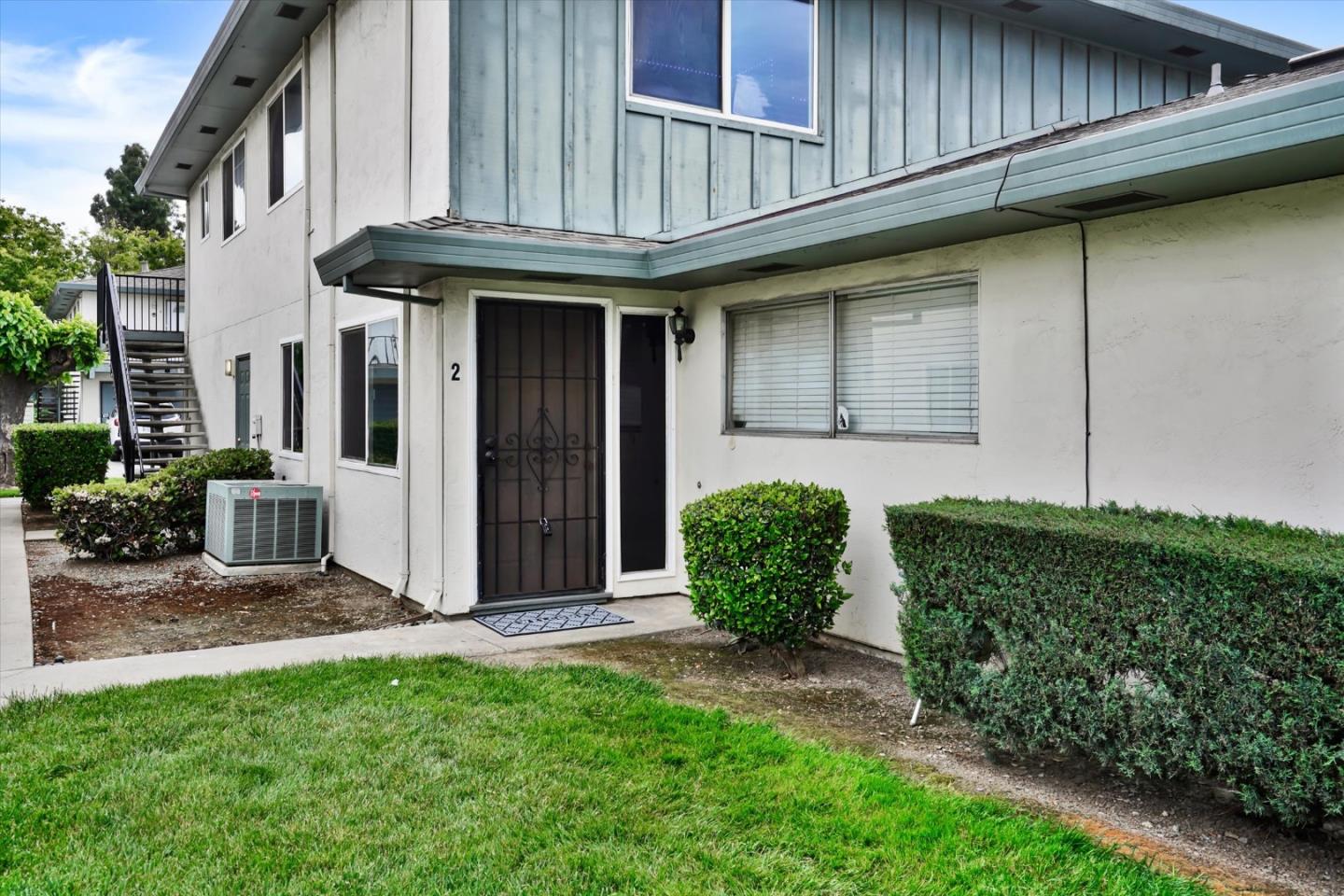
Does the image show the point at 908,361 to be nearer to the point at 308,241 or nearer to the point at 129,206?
the point at 308,241

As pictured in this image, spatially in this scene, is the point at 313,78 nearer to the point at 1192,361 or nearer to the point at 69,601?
the point at 69,601

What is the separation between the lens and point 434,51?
7.33 meters

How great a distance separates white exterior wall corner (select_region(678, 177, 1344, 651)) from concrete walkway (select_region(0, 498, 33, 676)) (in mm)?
5181

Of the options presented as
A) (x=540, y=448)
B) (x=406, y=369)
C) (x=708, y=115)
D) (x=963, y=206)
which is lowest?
(x=540, y=448)

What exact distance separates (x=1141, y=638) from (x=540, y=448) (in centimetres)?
489

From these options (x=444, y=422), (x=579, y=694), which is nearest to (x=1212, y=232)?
(x=579, y=694)

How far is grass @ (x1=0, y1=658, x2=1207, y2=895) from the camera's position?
319cm

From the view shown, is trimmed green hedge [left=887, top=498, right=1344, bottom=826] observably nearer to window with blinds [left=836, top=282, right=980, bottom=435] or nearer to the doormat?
window with blinds [left=836, top=282, right=980, bottom=435]

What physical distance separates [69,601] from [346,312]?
3339 mm

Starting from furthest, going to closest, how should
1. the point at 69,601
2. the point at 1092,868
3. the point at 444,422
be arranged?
the point at 69,601
the point at 444,422
the point at 1092,868

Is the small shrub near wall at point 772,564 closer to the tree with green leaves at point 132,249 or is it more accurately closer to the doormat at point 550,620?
the doormat at point 550,620

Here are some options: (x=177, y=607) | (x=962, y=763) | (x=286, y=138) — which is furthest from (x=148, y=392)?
(x=962, y=763)

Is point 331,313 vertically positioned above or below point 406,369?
above

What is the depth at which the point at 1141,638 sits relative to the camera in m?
3.60
